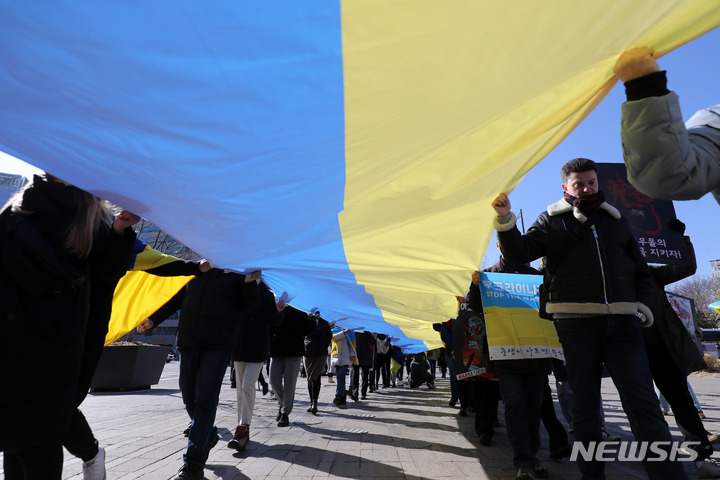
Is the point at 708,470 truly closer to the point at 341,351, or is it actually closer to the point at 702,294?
the point at 341,351

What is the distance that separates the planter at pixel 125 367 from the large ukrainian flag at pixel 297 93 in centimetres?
1055

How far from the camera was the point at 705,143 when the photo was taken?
4.84 feet

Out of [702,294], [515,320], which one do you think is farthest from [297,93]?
[702,294]

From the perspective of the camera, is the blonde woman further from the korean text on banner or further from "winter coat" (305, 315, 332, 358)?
"winter coat" (305, 315, 332, 358)

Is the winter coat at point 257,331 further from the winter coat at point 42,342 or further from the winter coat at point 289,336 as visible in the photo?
the winter coat at point 42,342

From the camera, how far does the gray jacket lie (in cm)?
138

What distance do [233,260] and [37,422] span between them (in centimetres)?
173

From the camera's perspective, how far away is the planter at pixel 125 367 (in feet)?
37.6

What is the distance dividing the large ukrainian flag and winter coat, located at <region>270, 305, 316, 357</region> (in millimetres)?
4408

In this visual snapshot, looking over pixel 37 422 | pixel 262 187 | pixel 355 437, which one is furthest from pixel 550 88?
pixel 355 437

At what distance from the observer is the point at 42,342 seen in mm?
1926

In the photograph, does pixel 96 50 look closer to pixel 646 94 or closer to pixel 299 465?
pixel 646 94

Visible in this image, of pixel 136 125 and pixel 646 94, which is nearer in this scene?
Answer: pixel 646 94

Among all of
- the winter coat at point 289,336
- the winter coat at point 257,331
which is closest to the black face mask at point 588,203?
the winter coat at point 257,331
